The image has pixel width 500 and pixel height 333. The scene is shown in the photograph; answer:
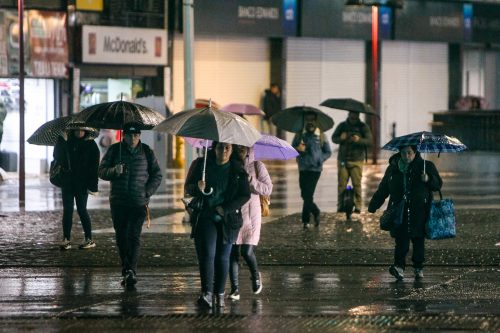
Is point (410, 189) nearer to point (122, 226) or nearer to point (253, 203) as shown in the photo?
point (253, 203)

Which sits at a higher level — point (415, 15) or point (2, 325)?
point (415, 15)

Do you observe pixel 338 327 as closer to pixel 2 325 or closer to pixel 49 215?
pixel 2 325

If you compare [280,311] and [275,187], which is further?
[275,187]

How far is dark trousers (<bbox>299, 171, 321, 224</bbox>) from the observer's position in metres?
19.2

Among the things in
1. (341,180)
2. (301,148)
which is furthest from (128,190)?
(341,180)

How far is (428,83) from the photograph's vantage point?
46031 millimetres

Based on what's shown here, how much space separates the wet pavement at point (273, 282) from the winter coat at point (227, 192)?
80 centimetres

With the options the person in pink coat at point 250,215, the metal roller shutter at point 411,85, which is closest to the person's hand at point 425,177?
the person in pink coat at point 250,215

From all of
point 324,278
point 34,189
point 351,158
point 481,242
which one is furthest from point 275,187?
point 324,278

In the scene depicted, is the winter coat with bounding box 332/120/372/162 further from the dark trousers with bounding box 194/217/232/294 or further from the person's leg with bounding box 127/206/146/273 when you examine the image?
the dark trousers with bounding box 194/217/232/294

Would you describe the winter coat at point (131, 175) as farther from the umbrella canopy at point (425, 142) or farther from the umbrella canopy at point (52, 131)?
the umbrella canopy at point (52, 131)

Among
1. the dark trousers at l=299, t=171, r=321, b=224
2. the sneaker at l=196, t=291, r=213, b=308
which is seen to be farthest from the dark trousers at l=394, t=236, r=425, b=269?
the dark trousers at l=299, t=171, r=321, b=224

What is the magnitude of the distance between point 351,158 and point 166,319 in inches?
367

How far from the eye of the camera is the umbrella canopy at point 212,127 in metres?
11.6
